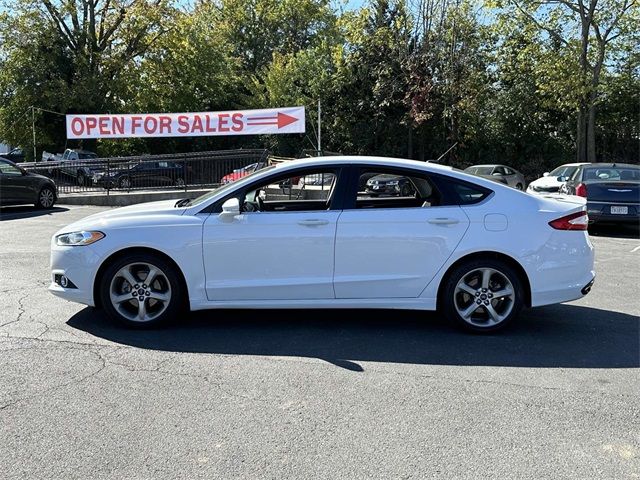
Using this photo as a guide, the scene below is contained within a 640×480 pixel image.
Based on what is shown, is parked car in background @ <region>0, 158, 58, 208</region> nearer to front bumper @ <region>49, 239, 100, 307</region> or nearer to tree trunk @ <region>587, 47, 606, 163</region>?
front bumper @ <region>49, 239, 100, 307</region>

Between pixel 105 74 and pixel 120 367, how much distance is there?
32909 mm

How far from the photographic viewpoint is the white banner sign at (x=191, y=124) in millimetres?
20812

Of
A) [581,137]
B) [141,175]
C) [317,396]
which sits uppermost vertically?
[581,137]

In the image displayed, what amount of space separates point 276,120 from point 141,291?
1606cm

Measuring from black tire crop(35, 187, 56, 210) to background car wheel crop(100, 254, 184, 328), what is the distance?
13.1m

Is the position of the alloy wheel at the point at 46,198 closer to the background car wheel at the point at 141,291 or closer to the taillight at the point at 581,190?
the background car wheel at the point at 141,291

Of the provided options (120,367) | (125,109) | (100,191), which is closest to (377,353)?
(120,367)

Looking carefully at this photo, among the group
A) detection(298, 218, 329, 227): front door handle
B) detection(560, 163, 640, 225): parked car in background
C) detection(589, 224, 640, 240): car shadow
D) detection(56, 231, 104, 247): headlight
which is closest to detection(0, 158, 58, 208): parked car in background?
detection(56, 231, 104, 247): headlight

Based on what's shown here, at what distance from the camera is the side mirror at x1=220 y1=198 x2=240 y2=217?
5309 millimetres

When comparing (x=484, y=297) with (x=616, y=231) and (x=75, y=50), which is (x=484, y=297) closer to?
(x=616, y=231)

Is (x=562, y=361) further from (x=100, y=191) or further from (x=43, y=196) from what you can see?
(x=100, y=191)

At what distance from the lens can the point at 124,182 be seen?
20.0 metres

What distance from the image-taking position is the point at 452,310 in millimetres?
5414

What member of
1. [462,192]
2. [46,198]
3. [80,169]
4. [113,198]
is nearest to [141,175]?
[113,198]
